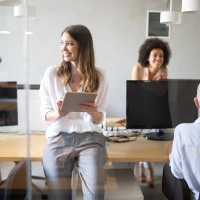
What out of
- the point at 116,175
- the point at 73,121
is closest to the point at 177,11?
the point at 73,121

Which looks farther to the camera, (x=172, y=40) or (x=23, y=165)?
→ (x=23, y=165)

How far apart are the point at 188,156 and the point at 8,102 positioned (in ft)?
3.83

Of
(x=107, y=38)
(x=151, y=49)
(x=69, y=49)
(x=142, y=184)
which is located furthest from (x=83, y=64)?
(x=142, y=184)

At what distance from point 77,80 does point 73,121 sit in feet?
0.86

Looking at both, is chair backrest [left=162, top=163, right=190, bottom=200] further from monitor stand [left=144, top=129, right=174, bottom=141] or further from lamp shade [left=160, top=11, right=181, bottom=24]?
lamp shade [left=160, top=11, right=181, bottom=24]

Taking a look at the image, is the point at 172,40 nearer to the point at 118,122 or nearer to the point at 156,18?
the point at 156,18

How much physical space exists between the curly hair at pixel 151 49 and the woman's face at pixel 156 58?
0.06ft

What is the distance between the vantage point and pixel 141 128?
4.78 feet

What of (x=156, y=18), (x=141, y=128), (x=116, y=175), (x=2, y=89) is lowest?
(x=116, y=175)

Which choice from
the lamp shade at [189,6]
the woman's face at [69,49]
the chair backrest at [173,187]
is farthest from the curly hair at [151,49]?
the chair backrest at [173,187]

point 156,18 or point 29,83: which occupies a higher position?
point 156,18

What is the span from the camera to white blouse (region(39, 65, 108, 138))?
1354mm

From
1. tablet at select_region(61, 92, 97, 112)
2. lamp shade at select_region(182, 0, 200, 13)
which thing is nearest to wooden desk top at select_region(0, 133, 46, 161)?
tablet at select_region(61, 92, 97, 112)

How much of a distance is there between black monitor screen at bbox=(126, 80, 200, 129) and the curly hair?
0.14 meters
